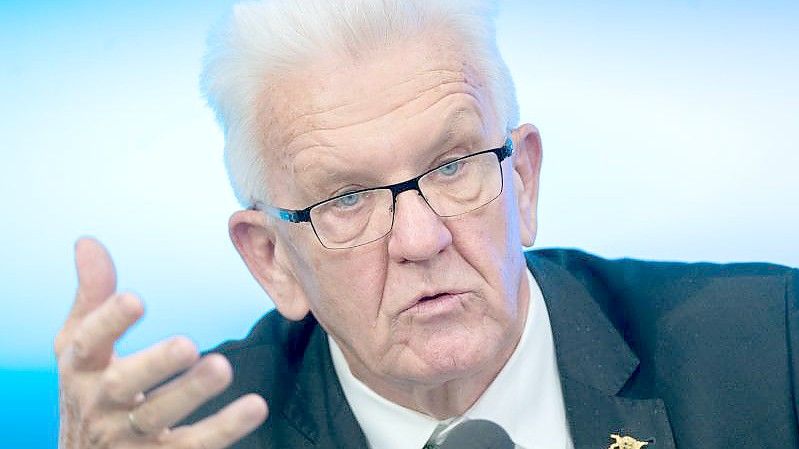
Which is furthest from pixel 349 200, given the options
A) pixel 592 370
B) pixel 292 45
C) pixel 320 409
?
pixel 592 370

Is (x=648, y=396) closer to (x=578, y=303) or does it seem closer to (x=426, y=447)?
(x=578, y=303)

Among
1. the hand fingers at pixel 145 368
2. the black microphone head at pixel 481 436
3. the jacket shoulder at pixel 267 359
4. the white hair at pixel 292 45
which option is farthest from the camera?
the jacket shoulder at pixel 267 359

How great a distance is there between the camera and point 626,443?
2.55 meters

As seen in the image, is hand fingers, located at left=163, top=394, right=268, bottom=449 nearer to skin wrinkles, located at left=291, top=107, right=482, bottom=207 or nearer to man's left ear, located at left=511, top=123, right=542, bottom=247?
skin wrinkles, located at left=291, top=107, right=482, bottom=207

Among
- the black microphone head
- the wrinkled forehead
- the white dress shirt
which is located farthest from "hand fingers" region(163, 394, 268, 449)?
the white dress shirt

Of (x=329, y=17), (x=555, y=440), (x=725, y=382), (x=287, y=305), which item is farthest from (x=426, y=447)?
(x=329, y=17)

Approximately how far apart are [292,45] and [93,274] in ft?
2.46

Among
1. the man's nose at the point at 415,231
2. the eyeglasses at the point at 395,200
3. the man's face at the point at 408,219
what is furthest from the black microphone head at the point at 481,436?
the eyeglasses at the point at 395,200

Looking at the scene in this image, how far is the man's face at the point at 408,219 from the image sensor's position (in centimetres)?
233

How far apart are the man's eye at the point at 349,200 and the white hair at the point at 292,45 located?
224mm

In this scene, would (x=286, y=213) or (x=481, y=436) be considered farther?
(x=286, y=213)

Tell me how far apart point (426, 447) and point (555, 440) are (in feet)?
0.98

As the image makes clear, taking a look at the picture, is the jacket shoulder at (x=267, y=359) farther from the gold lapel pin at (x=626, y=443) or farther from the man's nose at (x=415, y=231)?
the gold lapel pin at (x=626, y=443)

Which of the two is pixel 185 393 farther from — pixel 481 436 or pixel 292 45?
pixel 292 45
